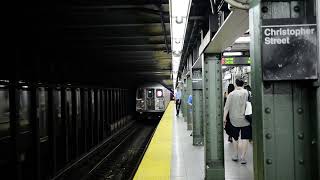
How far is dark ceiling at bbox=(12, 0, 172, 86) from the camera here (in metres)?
6.71

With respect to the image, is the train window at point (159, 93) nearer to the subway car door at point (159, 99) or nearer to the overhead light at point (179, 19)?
the subway car door at point (159, 99)

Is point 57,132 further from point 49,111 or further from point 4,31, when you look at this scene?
point 4,31

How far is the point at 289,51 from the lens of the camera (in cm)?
211

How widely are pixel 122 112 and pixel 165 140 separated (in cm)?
1807

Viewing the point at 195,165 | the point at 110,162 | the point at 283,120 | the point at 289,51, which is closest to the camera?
the point at 289,51

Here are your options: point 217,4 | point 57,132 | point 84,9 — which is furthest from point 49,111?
point 217,4

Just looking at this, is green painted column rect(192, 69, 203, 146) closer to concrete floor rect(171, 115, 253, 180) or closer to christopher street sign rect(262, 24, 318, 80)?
concrete floor rect(171, 115, 253, 180)

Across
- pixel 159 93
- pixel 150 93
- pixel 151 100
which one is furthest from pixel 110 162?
pixel 159 93

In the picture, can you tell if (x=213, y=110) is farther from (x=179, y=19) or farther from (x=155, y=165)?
(x=179, y=19)

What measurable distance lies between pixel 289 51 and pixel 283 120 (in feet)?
1.30

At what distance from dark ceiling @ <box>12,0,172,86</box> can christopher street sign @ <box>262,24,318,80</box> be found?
15.0 ft

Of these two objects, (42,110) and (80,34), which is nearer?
(80,34)

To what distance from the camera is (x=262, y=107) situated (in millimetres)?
2205

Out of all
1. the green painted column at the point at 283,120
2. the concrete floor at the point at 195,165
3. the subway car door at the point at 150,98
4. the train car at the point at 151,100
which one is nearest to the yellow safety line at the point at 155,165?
the concrete floor at the point at 195,165
